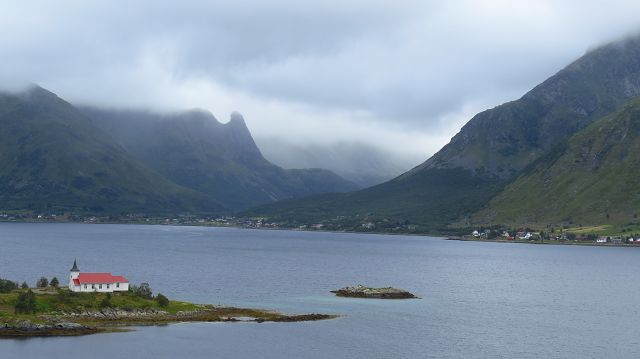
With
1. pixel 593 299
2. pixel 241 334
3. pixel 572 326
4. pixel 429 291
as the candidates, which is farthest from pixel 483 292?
pixel 241 334

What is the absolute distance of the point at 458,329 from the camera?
130 metres

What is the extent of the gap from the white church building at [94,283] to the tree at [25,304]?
10948 millimetres

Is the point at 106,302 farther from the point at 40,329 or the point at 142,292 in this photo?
the point at 40,329

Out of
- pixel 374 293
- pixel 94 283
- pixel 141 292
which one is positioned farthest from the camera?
pixel 374 293

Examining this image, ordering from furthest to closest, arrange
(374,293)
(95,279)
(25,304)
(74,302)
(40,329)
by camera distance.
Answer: (374,293), (95,279), (74,302), (25,304), (40,329)

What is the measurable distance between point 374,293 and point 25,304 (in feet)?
255

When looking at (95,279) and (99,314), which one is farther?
(95,279)

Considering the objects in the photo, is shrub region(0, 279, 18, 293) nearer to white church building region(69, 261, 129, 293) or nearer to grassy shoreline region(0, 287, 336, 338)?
grassy shoreline region(0, 287, 336, 338)

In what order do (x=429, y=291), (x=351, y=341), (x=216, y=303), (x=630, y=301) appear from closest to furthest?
(x=351, y=341)
(x=216, y=303)
(x=630, y=301)
(x=429, y=291)

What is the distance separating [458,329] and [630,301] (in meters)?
62.5

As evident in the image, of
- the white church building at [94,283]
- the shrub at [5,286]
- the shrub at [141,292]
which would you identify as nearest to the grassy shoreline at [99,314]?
the white church building at [94,283]

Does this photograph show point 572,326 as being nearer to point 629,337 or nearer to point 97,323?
point 629,337

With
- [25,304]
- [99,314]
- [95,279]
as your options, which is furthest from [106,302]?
[25,304]

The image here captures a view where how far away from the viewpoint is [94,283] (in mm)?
131625
